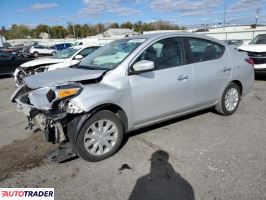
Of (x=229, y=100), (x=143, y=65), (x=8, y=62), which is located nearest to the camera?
(x=143, y=65)

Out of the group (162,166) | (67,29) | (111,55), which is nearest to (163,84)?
(111,55)

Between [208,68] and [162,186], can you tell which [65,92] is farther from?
[208,68]

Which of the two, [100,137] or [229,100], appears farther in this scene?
[229,100]

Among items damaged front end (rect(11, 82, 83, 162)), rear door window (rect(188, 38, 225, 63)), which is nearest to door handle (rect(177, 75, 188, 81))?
rear door window (rect(188, 38, 225, 63))

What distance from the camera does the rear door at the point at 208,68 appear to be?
4.79 metres

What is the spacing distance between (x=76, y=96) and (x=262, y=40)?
31.4ft

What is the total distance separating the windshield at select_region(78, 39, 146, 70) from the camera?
166 inches

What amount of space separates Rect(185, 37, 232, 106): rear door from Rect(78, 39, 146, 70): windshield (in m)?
1.05

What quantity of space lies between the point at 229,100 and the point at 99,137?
3.07m

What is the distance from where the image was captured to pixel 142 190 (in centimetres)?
316

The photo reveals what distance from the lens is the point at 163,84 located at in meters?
4.29

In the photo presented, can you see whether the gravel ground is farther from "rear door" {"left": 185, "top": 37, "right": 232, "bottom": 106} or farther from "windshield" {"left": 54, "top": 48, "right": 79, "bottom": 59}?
"windshield" {"left": 54, "top": 48, "right": 79, "bottom": 59}

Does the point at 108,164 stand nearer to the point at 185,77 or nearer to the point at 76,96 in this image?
the point at 76,96

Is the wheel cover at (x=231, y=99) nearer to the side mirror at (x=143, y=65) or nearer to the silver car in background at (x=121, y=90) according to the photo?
the silver car in background at (x=121, y=90)
